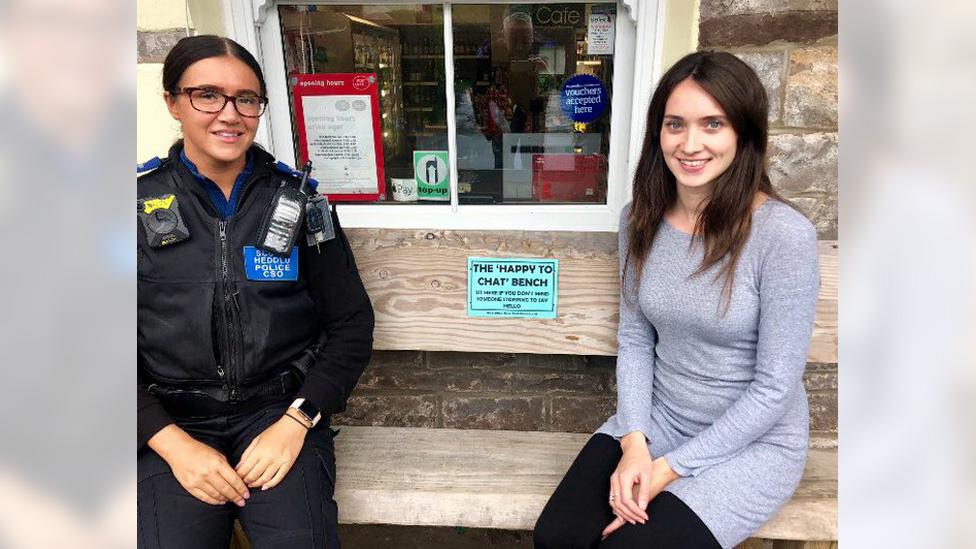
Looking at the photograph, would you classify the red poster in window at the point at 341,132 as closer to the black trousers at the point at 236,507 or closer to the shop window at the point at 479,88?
the shop window at the point at 479,88

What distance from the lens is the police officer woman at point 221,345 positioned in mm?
1512

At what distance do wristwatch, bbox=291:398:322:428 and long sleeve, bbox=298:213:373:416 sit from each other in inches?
1.1

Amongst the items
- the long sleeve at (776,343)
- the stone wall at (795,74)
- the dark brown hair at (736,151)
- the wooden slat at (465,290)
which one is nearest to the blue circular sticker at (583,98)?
the stone wall at (795,74)

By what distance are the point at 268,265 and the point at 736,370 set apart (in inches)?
46.6

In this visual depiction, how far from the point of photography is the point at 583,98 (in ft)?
7.79

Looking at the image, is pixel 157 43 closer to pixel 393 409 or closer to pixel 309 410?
pixel 309 410

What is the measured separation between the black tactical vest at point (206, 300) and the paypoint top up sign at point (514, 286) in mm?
700

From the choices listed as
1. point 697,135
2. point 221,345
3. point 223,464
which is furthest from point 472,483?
point 697,135

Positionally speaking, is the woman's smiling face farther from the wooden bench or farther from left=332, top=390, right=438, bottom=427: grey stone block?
left=332, top=390, right=438, bottom=427: grey stone block

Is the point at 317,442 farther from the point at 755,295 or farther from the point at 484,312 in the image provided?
the point at 755,295
